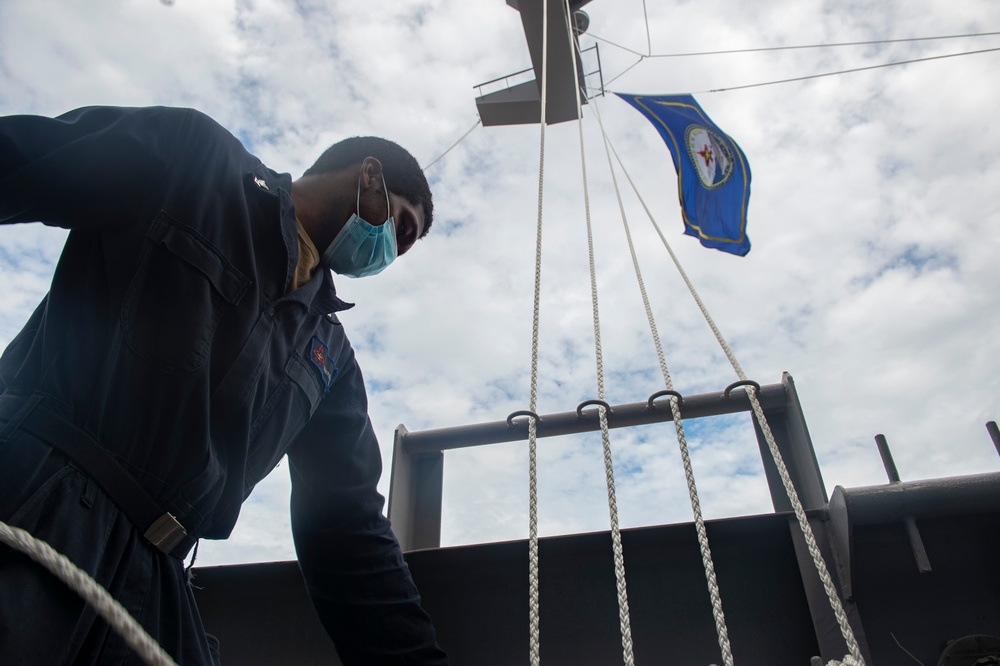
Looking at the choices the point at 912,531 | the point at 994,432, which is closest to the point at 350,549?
the point at 912,531

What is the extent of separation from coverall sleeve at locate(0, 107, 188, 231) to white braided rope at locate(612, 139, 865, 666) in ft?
4.36

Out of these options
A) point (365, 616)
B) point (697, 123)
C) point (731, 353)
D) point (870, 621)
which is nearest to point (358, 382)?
point (365, 616)

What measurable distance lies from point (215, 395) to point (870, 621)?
1.53 metres

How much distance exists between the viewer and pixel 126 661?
2.92ft

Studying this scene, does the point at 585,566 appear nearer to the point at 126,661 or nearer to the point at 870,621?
the point at 870,621

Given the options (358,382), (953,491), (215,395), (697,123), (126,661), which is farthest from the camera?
(697,123)

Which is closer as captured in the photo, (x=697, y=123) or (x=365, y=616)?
(x=365, y=616)

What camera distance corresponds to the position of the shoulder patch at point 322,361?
4.65 ft

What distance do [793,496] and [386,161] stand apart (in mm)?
1340

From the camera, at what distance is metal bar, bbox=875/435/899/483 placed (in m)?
1.49

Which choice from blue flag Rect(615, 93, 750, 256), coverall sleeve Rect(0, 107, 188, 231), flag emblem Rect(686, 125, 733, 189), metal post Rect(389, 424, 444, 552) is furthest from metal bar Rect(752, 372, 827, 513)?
flag emblem Rect(686, 125, 733, 189)

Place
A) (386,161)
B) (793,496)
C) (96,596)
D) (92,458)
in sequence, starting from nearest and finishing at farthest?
(96,596)
(92,458)
(793,496)
(386,161)

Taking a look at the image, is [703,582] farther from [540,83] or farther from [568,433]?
[540,83]

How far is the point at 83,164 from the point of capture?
972 millimetres
